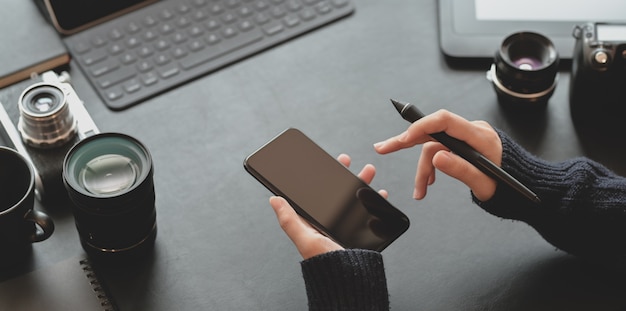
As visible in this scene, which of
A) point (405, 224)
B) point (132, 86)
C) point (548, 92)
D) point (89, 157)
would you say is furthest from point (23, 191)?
point (548, 92)

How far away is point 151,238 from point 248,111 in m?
0.22

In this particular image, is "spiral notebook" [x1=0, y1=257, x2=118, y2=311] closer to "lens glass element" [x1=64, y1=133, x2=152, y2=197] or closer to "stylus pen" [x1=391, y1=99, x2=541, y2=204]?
"lens glass element" [x1=64, y1=133, x2=152, y2=197]

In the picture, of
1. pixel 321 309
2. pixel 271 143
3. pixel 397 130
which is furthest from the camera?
pixel 397 130

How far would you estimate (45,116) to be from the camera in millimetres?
894

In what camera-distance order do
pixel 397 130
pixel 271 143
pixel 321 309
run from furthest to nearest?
pixel 397 130 → pixel 271 143 → pixel 321 309

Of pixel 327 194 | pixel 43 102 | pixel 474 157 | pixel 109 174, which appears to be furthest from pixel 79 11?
pixel 474 157

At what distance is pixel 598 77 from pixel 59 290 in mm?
648

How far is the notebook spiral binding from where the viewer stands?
86cm

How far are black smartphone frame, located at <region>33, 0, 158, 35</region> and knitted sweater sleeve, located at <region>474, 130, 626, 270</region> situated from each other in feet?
1.73

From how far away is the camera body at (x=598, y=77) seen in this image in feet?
3.23

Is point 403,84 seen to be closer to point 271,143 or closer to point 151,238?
point 271,143

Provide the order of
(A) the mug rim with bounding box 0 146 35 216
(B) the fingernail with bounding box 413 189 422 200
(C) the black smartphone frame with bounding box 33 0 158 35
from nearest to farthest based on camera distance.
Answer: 1. (A) the mug rim with bounding box 0 146 35 216
2. (B) the fingernail with bounding box 413 189 422 200
3. (C) the black smartphone frame with bounding box 33 0 158 35

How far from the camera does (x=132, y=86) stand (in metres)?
1.06

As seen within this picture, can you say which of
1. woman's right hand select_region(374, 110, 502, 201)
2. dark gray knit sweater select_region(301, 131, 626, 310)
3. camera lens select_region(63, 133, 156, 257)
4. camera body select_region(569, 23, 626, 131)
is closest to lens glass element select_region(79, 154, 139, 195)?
camera lens select_region(63, 133, 156, 257)
